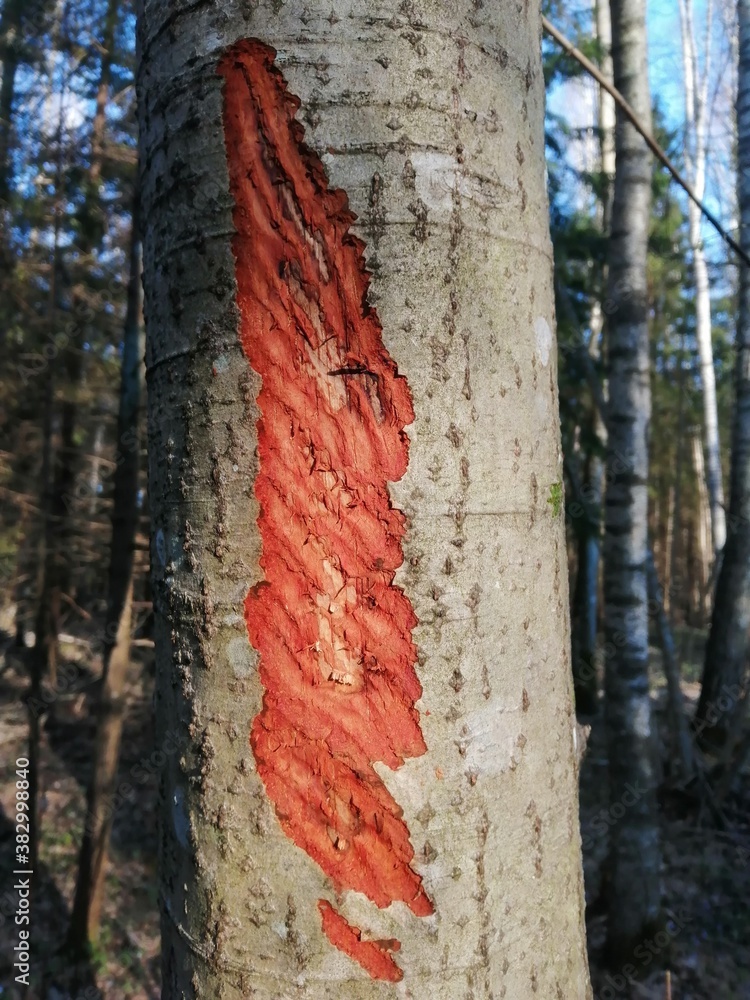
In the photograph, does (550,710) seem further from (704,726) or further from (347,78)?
(704,726)

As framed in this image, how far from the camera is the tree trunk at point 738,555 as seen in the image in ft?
21.0

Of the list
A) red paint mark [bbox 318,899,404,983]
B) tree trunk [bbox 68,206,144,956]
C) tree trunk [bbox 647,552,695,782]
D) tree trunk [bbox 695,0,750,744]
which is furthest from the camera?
tree trunk [bbox 695,0,750,744]

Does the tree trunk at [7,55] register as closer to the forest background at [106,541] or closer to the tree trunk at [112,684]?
the forest background at [106,541]

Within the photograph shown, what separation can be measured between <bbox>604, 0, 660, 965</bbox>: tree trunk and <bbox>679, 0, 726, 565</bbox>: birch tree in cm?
513

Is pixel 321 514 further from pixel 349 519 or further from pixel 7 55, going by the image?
pixel 7 55

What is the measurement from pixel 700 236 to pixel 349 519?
14334mm

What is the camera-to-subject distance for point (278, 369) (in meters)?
0.65

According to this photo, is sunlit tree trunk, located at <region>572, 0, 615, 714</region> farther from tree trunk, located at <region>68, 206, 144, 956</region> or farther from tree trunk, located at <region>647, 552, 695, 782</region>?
tree trunk, located at <region>68, 206, 144, 956</region>

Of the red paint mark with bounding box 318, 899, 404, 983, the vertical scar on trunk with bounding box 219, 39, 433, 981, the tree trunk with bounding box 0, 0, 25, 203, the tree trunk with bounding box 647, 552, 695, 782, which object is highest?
the tree trunk with bounding box 0, 0, 25, 203

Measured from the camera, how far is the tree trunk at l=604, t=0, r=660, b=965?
4.09 meters

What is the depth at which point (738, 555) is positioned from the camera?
657cm

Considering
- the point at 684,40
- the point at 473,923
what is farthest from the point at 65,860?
the point at 684,40

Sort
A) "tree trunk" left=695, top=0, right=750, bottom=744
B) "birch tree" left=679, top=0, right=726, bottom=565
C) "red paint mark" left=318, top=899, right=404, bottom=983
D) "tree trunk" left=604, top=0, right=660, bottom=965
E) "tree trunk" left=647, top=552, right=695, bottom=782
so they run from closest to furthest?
1. "red paint mark" left=318, top=899, right=404, bottom=983
2. "tree trunk" left=604, top=0, right=660, bottom=965
3. "tree trunk" left=647, top=552, right=695, bottom=782
4. "tree trunk" left=695, top=0, right=750, bottom=744
5. "birch tree" left=679, top=0, right=726, bottom=565

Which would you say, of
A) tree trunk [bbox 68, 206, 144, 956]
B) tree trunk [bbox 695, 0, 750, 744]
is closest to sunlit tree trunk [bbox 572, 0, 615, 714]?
tree trunk [bbox 695, 0, 750, 744]
